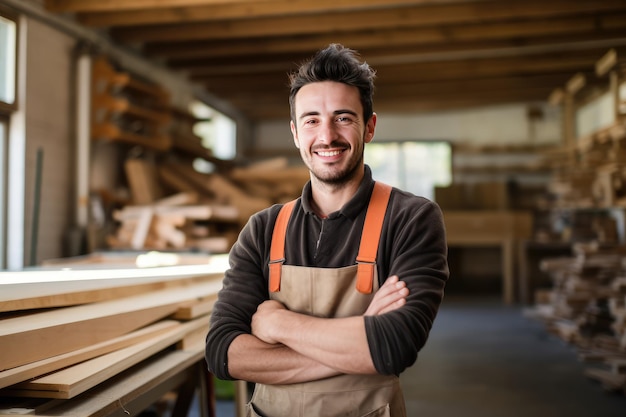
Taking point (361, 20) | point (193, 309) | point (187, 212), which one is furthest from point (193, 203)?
point (193, 309)

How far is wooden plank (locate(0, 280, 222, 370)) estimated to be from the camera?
170cm

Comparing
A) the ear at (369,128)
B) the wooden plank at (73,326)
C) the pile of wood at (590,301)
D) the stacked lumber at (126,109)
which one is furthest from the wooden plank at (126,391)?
the pile of wood at (590,301)

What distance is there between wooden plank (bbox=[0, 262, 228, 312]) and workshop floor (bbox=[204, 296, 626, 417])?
1309 mm

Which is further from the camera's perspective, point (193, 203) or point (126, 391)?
point (193, 203)

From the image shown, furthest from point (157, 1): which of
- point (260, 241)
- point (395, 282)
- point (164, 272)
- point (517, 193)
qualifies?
point (517, 193)

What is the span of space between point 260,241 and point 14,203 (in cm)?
404

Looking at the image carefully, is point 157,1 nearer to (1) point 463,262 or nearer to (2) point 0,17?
(2) point 0,17

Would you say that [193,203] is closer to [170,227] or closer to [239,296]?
[170,227]

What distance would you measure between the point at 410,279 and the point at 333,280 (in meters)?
0.23

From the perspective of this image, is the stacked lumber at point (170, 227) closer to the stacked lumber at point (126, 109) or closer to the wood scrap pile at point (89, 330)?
the stacked lumber at point (126, 109)

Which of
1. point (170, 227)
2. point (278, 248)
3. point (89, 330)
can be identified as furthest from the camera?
point (170, 227)

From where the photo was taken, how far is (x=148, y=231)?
568 centimetres

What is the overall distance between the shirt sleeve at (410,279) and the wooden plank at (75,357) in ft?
3.13

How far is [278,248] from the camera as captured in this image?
186 centimetres
